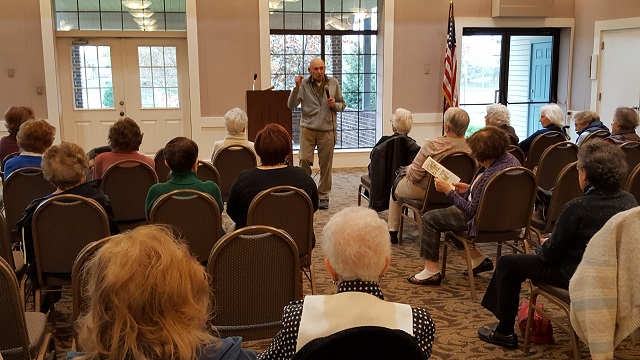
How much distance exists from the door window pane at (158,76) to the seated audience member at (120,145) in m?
5.13

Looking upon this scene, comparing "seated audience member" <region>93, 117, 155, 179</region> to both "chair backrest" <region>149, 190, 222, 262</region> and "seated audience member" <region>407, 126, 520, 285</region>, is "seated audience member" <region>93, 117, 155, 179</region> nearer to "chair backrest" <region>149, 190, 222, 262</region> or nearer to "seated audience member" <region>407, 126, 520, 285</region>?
"chair backrest" <region>149, 190, 222, 262</region>

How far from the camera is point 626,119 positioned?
5.70m

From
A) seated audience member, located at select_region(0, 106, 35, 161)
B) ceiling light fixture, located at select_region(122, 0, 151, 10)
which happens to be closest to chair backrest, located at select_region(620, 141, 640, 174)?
seated audience member, located at select_region(0, 106, 35, 161)

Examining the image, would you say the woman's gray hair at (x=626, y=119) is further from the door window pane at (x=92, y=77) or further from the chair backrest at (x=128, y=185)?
the door window pane at (x=92, y=77)

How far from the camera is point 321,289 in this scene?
173 inches

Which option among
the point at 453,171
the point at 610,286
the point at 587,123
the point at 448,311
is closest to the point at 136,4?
the point at 453,171

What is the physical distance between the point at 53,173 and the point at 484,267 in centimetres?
306

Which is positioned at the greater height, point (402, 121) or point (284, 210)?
point (402, 121)

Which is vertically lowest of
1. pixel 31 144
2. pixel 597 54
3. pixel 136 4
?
pixel 31 144

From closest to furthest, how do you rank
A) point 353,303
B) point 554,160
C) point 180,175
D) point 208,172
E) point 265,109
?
1. point 353,303
2. point 180,175
3. point 208,172
4. point 554,160
5. point 265,109

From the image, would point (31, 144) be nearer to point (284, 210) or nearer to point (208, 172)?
point (208, 172)

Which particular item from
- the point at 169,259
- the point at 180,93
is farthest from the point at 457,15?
the point at 169,259

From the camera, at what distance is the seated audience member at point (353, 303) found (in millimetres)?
1828

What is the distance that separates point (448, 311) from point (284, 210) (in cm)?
134
